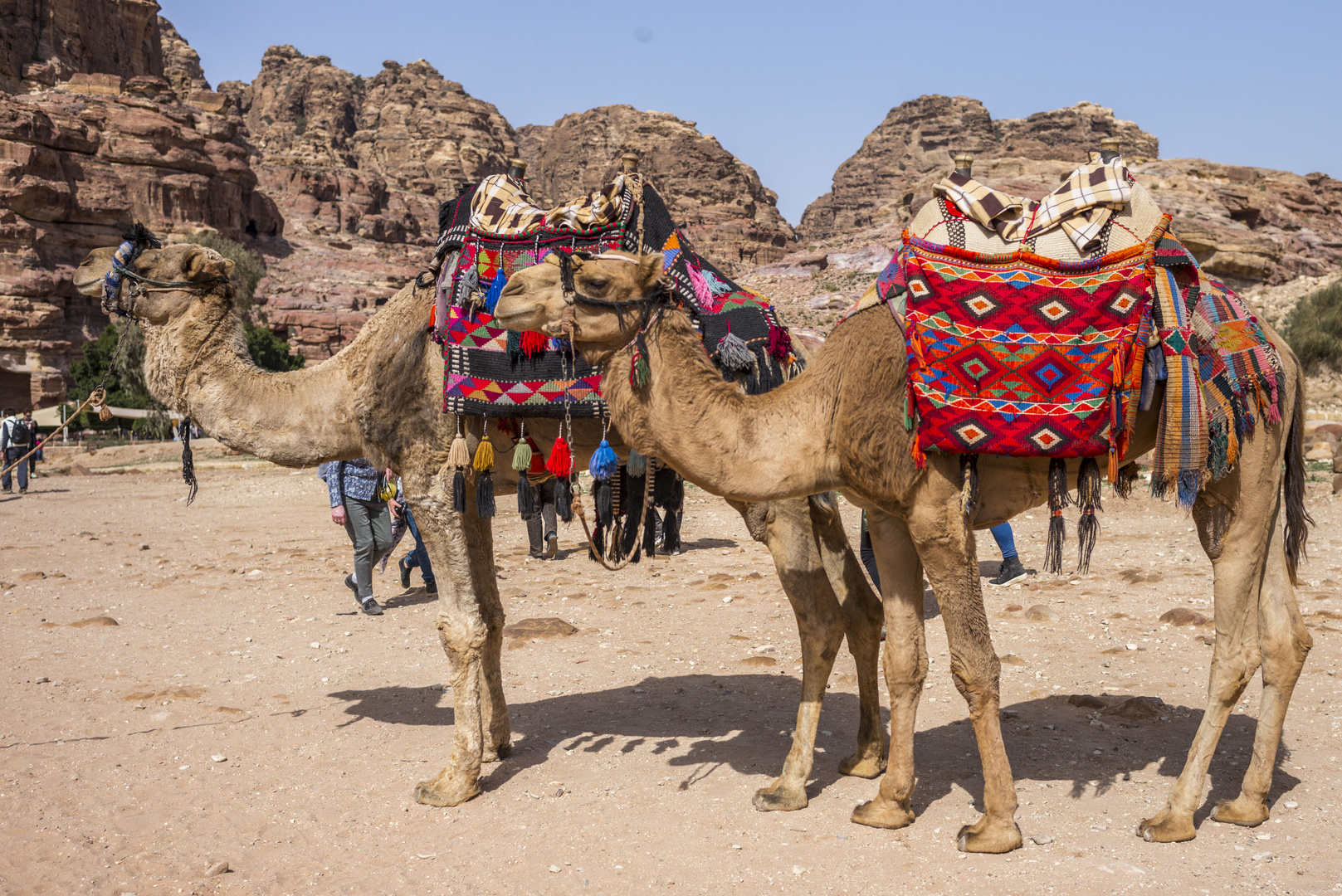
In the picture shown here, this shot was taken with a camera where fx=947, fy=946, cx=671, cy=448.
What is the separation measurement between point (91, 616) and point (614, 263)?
27.1 ft

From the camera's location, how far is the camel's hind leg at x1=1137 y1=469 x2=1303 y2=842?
4.35 meters

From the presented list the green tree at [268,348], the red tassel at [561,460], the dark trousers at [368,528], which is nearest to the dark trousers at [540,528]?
the dark trousers at [368,528]

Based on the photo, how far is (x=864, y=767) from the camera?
5.27 meters

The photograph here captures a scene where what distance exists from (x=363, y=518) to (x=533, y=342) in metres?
6.29

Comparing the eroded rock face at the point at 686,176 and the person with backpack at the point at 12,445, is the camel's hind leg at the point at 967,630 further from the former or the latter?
the eroded rock face at the point at 686,176

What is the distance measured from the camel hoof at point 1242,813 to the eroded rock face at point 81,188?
214ft

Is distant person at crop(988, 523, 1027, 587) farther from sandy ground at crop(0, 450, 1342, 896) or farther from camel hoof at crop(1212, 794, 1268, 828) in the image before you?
camel hoof at crop(1212, 794, 1268, 828)

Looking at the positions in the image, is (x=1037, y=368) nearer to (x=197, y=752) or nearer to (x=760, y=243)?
(x=197, y=752)

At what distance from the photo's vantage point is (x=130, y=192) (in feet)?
234

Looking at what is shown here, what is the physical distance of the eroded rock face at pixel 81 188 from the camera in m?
57.9

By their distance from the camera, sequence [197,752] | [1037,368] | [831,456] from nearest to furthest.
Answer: [1037,368] < [831,456] < [197,752]

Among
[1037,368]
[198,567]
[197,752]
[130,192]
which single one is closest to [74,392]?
[130,192]

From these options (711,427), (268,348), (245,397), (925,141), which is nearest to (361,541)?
(245,397)

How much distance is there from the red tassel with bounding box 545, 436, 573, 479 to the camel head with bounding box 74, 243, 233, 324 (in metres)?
2.47
